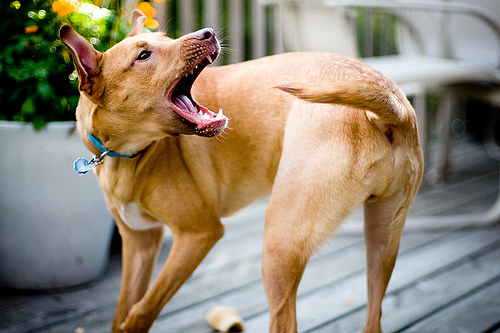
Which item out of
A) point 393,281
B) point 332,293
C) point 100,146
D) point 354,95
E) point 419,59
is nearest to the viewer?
point 354,95

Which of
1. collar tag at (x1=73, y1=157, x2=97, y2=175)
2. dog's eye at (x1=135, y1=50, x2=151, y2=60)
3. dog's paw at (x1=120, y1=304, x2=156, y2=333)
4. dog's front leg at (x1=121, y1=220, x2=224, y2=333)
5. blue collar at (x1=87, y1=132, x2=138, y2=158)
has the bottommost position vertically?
dog's paw at (x1=120, y1=304, x2=156, y2=333)

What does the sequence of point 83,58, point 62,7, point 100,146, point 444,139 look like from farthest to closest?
1. point 444,139
2. point 62,7
3. point 100,146
4. point 83,58

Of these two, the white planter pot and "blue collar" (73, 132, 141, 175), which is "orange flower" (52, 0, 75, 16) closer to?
the white planter pot

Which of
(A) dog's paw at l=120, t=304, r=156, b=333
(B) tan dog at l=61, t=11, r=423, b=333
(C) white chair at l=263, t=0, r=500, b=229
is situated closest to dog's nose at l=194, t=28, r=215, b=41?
(B) tan dog at l=61, t=11, r=423, b=333

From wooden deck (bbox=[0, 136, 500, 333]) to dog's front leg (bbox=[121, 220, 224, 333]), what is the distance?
0.41 metres

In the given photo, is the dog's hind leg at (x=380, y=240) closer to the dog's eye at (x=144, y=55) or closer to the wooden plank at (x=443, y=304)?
the wooden plank at (x=443, y=304)

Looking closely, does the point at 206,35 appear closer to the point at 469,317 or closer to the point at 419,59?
the point at 469,317

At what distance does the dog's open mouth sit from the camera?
141 centimetres

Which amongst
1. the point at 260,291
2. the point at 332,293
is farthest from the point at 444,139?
the point at 260,291

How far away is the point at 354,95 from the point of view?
4.15 feet

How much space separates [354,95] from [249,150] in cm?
50

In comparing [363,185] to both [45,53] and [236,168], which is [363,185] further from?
[45,53]

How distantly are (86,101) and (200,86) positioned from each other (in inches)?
15.3

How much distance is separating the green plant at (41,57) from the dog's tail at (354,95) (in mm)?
1289
